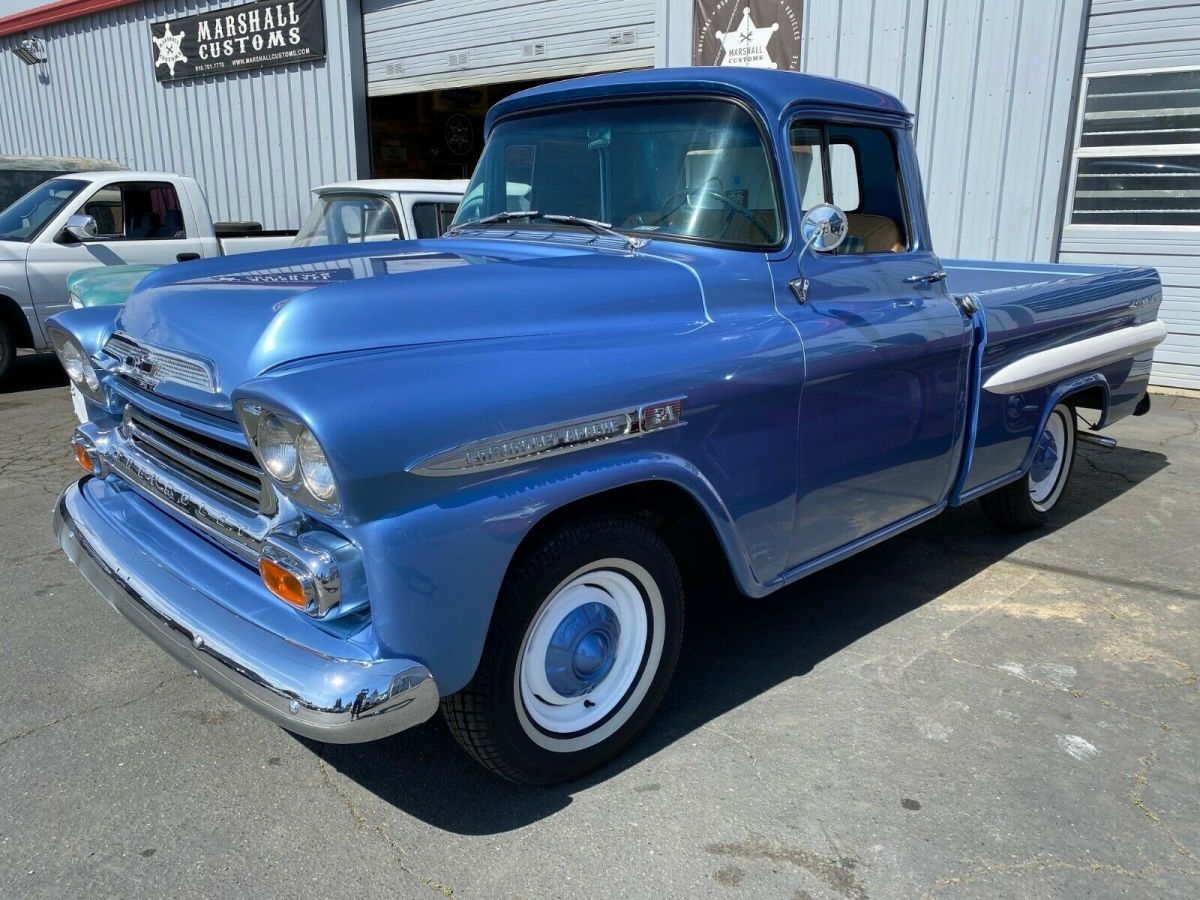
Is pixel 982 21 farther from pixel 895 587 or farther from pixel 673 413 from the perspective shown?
pixel 673 413

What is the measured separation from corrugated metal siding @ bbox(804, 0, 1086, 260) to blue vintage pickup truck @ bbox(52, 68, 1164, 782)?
4.78 m

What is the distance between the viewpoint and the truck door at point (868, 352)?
9.74 ft

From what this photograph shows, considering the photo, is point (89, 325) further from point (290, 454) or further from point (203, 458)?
point (290, 454)

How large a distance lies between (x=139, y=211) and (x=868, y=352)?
7.58 meters

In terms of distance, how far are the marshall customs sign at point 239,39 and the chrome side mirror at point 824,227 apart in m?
11.4

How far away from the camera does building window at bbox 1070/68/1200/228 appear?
7367mm

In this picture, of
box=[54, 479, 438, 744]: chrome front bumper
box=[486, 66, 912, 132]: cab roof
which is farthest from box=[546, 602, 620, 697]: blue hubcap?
box=[486, 66, 912, 132]: cab roof

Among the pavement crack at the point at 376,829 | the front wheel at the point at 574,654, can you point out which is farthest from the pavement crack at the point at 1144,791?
the pavement crack at the point at 376,829

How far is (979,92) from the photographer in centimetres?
787

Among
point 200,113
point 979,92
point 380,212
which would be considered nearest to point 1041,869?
point 380,212

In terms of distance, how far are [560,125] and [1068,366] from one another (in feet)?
8.44

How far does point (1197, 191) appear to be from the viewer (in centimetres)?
741

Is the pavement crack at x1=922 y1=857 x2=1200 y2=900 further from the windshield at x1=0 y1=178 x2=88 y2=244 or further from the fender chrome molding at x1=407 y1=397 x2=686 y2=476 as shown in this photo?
the windshield at x1=0 y1=178 x2=88 y2=244

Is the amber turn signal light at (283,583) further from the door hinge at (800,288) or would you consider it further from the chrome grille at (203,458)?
the door hinge at (800,288)
